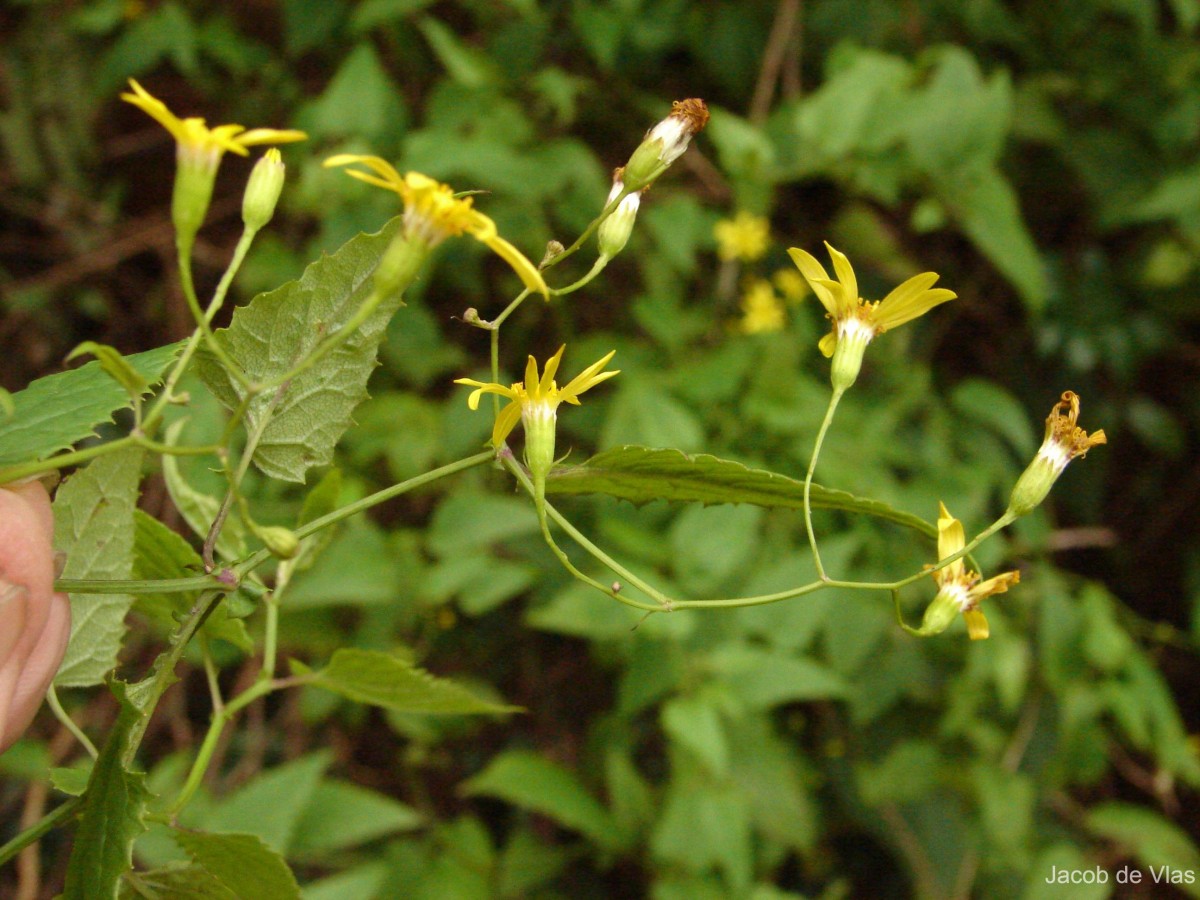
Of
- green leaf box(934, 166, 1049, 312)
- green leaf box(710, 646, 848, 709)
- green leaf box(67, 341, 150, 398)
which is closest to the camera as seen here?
green leaf box(67, 341, 150, 398)

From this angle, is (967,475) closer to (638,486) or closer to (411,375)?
(411,375)

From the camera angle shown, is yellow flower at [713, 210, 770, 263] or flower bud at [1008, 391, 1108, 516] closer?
flower bud at [1008, 391, 1108, 516]

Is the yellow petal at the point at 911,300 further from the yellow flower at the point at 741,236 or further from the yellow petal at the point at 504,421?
the yellow flower at the point at 741,236

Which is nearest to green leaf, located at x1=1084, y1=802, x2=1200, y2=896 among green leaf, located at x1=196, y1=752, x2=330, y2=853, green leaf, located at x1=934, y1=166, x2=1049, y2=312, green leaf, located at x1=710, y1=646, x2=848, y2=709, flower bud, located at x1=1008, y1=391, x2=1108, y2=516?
green leaf, located at x1=710, y1=646, x2=848, y2=709

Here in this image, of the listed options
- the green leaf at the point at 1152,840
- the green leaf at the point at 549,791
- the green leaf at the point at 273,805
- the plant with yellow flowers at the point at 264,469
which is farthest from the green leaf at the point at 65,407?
the green leaf at the point at 1152,840

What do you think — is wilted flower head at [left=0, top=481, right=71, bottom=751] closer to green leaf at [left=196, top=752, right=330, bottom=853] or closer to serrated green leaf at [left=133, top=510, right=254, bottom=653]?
serrated green leaf at [left=133, top=510, right=254, bottom=653]

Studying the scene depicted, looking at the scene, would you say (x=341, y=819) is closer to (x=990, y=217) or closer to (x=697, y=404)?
(x=697, y=404)

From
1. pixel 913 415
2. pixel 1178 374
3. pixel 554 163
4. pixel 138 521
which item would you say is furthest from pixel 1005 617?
pixel 138 521
